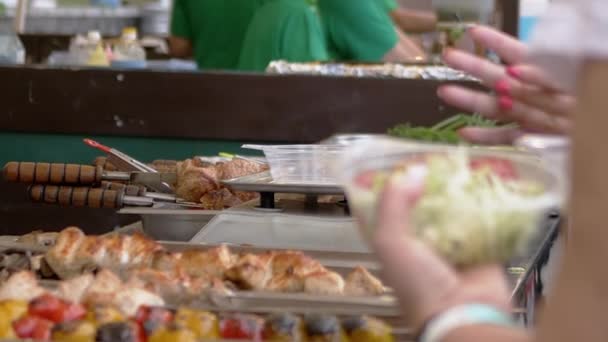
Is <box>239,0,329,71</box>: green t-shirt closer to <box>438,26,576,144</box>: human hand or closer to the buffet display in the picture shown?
the buffet display

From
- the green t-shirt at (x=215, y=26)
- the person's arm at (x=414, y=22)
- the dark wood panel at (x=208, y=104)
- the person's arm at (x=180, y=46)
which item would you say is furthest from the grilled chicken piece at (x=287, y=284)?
the person's arm at (x=414, y=22)

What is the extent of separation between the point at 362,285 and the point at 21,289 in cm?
60

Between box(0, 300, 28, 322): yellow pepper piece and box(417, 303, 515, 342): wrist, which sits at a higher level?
box(417, 303, 515, 342): wrist

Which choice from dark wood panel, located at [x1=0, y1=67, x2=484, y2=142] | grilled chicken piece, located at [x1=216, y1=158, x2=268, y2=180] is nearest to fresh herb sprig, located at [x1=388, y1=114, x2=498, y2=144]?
grilled chicken piece, located at [x1=216, y1=158, x2=268, y2=180]

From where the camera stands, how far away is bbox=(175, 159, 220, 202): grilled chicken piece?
3.19 m

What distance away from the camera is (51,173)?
9.92 feet

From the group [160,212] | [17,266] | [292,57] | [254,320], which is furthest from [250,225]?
[292,57]

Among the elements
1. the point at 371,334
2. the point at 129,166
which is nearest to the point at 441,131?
the point at 129,166

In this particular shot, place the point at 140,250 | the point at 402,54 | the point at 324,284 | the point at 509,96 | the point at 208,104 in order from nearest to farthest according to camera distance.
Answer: the point at 509,96
the point at 324,284
the point at 140,250
the point at 208,104
the point at 402,54

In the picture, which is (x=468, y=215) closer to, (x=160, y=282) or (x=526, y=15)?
(x=160, y=282)

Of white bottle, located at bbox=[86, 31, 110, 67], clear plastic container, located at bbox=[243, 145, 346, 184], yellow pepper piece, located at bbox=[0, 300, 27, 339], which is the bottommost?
white bottle, located at bbox=[86, 31, 110, 67]

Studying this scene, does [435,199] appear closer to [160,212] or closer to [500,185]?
[500,185]

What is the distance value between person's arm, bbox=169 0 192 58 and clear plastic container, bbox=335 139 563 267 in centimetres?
606

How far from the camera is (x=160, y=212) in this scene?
278 cm
